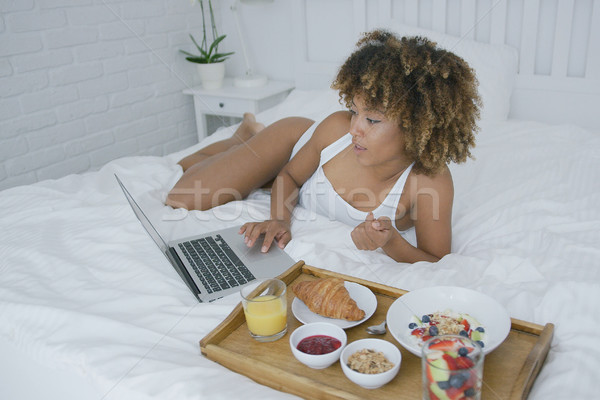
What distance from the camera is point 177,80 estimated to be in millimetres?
2621

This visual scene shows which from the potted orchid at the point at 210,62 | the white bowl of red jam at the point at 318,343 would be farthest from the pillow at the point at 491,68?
the white bowl of red jam at the point at 318,343

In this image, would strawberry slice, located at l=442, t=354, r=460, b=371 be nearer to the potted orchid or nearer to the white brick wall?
the white brick wall

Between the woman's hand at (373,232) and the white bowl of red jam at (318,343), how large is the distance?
0.29 metres

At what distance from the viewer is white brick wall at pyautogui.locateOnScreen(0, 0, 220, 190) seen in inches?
79.6

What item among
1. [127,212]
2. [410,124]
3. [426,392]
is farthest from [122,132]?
[426,392]

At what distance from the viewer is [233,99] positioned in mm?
2484

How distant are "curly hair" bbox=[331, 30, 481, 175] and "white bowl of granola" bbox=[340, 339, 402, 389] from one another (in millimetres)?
556

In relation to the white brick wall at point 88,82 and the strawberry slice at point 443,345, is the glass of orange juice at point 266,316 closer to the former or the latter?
the strawberry slice at point 443,345

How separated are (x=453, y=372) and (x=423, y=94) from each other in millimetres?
709

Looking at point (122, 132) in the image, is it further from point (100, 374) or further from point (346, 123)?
point (100, 374)

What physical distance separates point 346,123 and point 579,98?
991mm

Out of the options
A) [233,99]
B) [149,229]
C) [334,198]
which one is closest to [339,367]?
[149,229]

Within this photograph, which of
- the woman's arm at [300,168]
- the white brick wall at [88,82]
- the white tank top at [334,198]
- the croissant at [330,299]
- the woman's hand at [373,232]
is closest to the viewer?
the croissant at [330,299]

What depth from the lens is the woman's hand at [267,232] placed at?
4.02 ft
